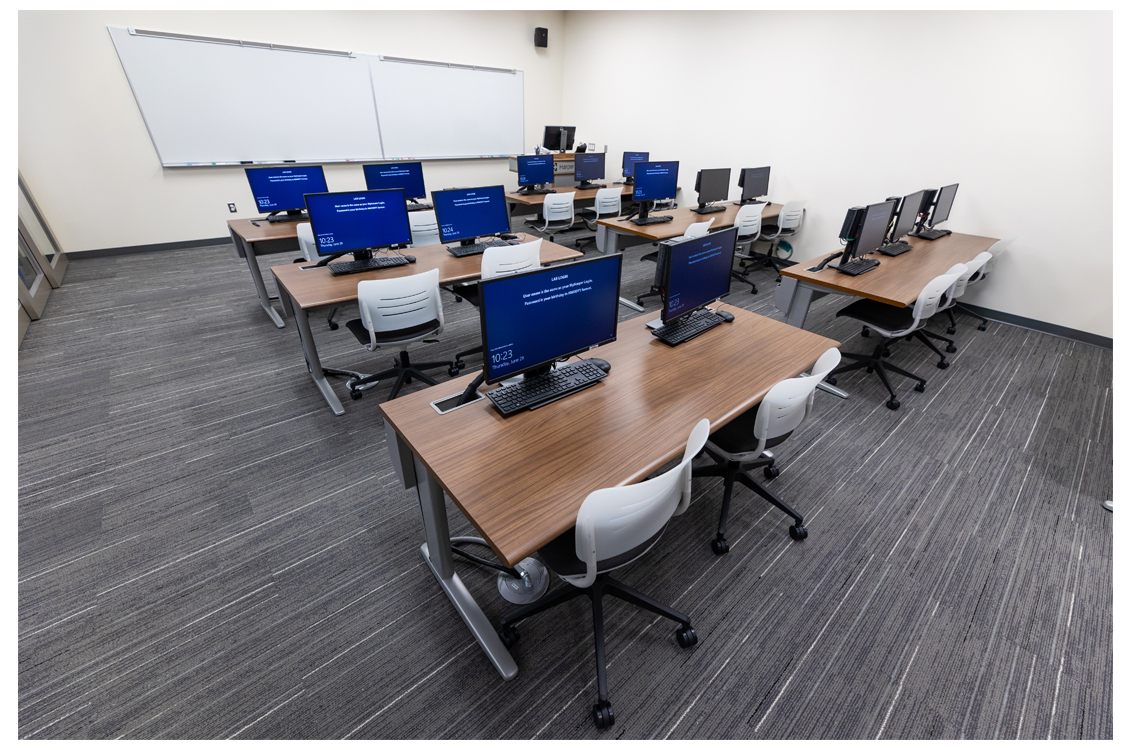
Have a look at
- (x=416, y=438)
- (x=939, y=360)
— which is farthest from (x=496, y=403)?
(x=939, y=360)

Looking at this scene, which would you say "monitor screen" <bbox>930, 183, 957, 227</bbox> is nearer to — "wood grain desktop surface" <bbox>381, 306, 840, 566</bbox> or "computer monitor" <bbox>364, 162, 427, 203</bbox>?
"wood grain desktop surface" <bbox>381, 306, 840, 566</bbox>

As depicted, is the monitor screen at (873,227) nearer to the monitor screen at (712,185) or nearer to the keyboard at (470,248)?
the monitor screen at (712,185)

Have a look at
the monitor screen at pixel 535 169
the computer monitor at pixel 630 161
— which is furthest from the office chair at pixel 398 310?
the computer monitor at pixel 630 161

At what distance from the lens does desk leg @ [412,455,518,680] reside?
156 centimetres

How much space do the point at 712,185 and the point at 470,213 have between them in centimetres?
313

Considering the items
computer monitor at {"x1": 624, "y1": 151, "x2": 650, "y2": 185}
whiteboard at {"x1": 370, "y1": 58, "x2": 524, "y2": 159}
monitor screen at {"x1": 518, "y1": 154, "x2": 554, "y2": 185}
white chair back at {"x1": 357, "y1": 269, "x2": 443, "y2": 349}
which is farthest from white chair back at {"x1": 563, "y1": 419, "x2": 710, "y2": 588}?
whiteboard at {"x1": 370, "y1": 58, "x2": 524, "y2": 159}

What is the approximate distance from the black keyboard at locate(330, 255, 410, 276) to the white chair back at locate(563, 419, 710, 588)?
8.35ft

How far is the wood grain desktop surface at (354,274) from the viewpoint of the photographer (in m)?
2.60

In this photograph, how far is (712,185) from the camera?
16.7ft

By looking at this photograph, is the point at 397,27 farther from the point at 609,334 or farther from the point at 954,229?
the point at 954,229

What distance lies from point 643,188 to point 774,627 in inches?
170

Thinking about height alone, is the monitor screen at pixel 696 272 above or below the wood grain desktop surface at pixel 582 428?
above

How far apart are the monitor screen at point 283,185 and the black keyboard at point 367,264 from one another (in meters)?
1.44
